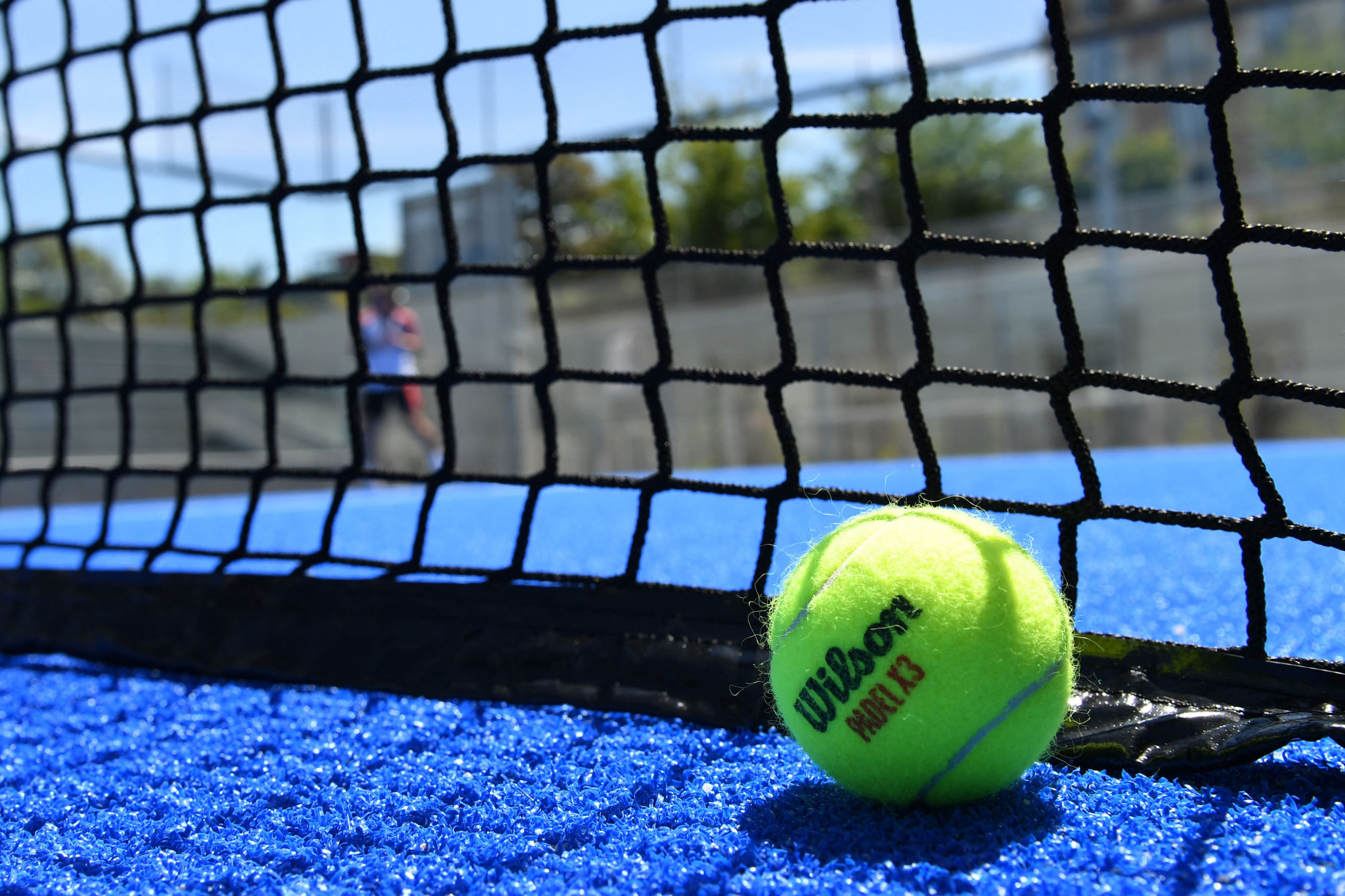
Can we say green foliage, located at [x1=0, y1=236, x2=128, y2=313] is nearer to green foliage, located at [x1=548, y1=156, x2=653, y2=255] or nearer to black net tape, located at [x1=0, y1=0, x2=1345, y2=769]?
black net tape, located at [x1=0, y1=0, x2=1345, y2=769]

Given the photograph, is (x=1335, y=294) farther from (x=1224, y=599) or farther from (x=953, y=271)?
(x=1224, y=599)

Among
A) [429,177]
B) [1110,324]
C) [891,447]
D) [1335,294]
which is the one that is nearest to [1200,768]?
[429,177]

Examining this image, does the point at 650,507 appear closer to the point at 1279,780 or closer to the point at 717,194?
the point at 1279,780

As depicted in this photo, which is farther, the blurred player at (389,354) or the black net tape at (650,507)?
the blurred player at (389,354)

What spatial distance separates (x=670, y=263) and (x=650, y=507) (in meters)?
0.37

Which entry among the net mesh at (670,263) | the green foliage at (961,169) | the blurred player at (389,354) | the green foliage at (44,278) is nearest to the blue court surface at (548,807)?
the net mesh at (670,263)

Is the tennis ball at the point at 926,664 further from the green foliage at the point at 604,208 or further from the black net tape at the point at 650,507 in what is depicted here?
the green foliage at the point at 604,208

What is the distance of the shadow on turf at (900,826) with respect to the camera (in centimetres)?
88

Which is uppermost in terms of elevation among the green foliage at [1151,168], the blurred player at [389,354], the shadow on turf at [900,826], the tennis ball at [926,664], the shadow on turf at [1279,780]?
the green foliage at [1151,168]

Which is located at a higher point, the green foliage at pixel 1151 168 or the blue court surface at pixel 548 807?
the green foliage at pixel 1151 168

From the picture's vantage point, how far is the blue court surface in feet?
2.82

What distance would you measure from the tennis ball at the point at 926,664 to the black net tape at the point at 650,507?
0.21 metres

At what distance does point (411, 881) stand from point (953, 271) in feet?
45.0

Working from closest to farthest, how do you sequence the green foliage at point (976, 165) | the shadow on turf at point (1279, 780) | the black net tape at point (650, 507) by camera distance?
the shadow on turf at point (1279, 780)
the black net tape at point (650, 507)
the green foliage at point (976, 165)
